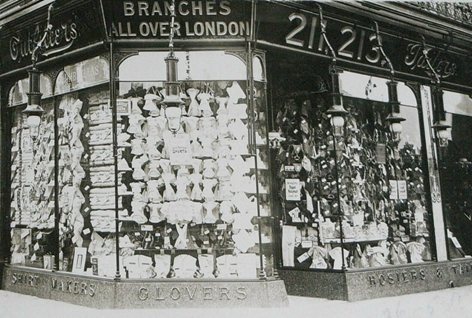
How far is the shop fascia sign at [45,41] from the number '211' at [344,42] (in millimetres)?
3387

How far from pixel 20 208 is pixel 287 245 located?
494 centimetres

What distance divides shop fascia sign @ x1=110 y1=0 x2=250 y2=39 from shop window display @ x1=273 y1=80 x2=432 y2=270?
213cm

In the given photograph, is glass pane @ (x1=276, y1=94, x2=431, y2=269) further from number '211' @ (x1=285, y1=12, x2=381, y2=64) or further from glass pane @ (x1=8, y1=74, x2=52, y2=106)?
glass pane @ (x1=8, y1=74, x2=52, y2=106)

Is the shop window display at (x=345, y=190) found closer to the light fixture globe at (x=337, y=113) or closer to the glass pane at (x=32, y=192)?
the light fixture globe at (x=337, y=113)

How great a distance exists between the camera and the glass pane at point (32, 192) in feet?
29.2

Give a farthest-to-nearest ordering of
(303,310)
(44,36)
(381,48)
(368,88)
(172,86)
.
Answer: (368,88), (381,48), (44,36), (303,310), (172,86)

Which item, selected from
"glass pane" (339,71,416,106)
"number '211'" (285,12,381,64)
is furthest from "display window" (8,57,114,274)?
"glass pane" (339,71,416,106)

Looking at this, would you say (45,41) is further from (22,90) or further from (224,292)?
(224,292)

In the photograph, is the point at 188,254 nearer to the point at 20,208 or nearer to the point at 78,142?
the point at 78,142

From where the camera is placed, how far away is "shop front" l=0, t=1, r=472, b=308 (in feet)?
24.7

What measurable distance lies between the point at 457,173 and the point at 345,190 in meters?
3.39

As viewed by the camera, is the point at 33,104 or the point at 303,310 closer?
the point at 303,310

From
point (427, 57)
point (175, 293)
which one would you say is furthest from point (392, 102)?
point (175, 293)

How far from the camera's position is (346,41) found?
8773mm
